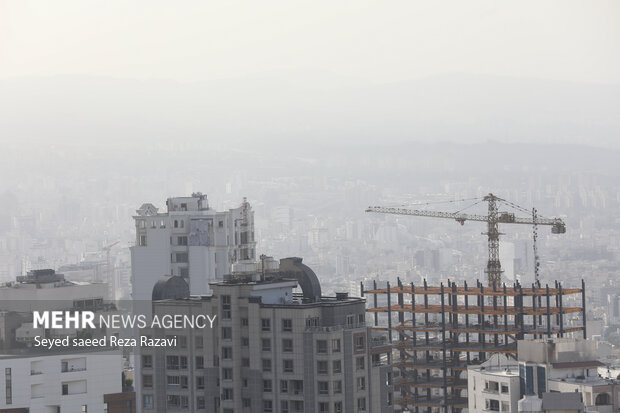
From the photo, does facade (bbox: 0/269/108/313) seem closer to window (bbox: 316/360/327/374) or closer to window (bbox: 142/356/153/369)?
window (bbox: 142/356/153/369)

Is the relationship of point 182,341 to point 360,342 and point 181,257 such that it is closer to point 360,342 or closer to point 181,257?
point 360,342

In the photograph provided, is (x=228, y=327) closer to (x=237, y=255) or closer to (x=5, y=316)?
(x=5, y=316)

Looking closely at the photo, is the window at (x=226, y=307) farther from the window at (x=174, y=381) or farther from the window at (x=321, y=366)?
the window at (x=321, y=366)

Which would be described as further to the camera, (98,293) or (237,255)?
(237,255)

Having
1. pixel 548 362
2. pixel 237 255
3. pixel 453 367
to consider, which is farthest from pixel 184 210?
pixel 548 362

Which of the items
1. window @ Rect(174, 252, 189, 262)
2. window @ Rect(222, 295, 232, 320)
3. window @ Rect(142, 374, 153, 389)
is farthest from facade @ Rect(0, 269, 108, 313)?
window @ Rect(174, 252, 189, 262)

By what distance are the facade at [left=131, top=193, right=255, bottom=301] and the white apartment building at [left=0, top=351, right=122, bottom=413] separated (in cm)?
5179

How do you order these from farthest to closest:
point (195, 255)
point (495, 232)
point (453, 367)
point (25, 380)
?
point (495, 232)
point (195, 255)
point (453, 367)
point (25, 380)

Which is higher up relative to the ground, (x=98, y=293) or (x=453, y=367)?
(x=98, y=293)

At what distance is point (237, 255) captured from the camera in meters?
107

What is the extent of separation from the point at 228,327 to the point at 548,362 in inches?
448

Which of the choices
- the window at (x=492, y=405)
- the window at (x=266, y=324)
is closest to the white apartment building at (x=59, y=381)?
the window at (x=266, y=324)

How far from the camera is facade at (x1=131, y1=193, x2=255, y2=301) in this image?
102938mm

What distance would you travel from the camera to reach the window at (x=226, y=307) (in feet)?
162
